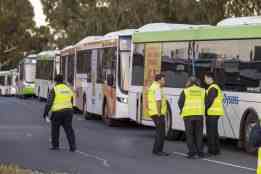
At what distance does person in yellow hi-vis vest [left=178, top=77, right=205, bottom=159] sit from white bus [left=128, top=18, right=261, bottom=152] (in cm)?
113

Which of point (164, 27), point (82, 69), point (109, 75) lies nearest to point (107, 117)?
point (109, 75)

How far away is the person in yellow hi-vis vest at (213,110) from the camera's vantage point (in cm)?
1761

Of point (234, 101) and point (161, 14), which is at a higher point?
point (161, 14)

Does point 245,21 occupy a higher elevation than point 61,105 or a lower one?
higher

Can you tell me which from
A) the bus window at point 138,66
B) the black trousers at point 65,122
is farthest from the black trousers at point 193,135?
the bus window at point 138,66

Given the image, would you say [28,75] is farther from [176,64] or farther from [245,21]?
[245,21]

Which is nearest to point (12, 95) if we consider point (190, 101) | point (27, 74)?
point (27, 74)

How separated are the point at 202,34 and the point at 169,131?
9.49 ft

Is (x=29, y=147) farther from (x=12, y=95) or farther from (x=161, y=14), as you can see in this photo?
(x=12, y=95)

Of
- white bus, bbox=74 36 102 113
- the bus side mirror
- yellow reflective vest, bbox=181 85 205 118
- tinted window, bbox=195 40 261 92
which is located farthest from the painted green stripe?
white bus, bbox=74 36 102 113

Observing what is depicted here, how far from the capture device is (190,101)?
1714cm

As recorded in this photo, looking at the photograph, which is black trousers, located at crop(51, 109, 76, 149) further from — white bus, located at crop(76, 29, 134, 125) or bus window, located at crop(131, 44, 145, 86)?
white bus, located at crop(76, 29, 134, 125)

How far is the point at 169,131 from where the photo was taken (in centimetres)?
2173

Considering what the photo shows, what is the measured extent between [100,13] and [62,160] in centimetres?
4127
